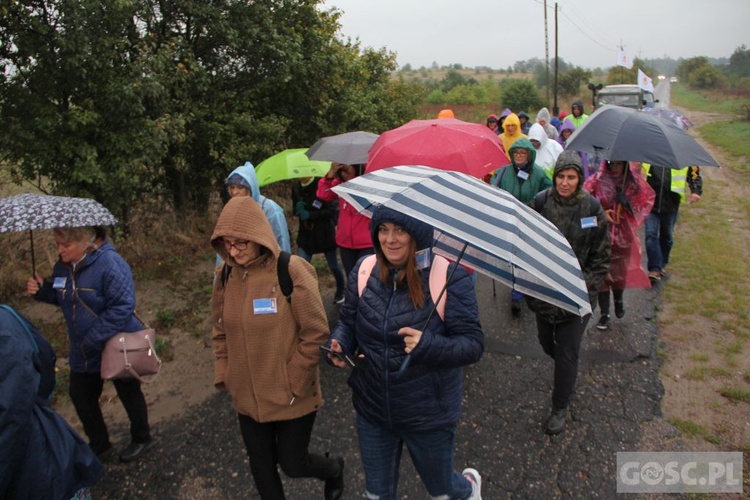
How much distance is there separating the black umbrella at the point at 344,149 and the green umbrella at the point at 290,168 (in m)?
0.11

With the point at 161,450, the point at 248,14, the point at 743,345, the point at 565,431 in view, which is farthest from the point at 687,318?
the point at 248,14

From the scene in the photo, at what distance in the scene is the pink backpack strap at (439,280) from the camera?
2.21m

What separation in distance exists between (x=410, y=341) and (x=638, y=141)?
2.95 meters

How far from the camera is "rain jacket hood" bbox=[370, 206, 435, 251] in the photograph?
2.18m

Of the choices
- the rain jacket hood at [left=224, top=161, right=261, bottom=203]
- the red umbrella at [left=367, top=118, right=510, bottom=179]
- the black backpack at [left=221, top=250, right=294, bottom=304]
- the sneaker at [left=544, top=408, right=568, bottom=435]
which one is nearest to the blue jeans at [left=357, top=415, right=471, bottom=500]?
the black backpack at [left=221, top=250, right=294, bottom=304]

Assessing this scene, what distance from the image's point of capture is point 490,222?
1979mm

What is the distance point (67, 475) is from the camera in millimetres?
2234

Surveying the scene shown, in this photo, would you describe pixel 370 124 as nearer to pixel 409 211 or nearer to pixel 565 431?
pixel 565 431

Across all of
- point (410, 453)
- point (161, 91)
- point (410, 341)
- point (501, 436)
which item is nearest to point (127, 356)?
point (410, 453)

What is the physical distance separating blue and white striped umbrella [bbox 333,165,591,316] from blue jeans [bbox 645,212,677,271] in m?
4.52

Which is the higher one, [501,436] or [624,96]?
[624,96]

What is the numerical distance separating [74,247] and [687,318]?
5.68m

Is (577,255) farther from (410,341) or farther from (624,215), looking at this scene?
(410,341)
